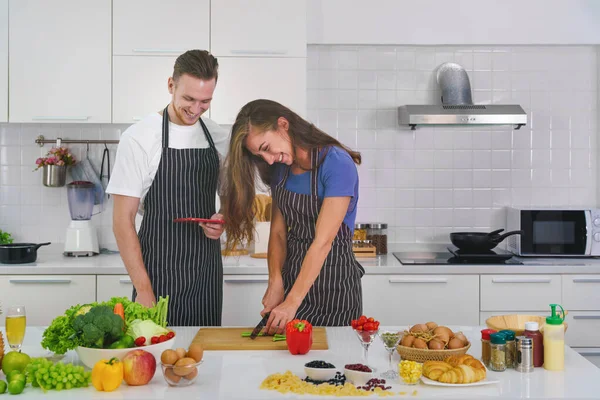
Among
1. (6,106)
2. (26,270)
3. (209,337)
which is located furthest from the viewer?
(6,106)

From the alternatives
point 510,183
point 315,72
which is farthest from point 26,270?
point 510,183

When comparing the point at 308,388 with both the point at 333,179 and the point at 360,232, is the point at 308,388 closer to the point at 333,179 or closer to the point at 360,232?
the point at 333,179

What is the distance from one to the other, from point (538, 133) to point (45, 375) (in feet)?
12.1

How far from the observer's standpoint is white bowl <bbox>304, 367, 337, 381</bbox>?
1.97m

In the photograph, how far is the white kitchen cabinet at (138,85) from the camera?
13.5 ft

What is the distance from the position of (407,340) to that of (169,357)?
725 mm

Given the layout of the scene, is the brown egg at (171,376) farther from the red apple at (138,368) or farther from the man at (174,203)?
the man at (174,203)

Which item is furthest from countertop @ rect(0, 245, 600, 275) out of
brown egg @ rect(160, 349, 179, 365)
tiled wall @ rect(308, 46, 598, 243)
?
brown egg @ rect(160, 349, 179, 365)

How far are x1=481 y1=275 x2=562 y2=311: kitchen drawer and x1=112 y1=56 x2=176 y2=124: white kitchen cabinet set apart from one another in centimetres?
214

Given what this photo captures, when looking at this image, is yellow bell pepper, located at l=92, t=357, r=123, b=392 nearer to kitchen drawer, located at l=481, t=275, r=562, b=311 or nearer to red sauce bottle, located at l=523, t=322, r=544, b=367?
red sauce bottle, located at l=523, t=322, r=544, b=367

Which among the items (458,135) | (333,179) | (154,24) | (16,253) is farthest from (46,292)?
(458,135)

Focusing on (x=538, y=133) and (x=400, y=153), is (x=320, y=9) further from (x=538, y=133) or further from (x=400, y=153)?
(x=538, y=133)

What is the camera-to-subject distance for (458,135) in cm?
465

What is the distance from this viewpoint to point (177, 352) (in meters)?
1.93
